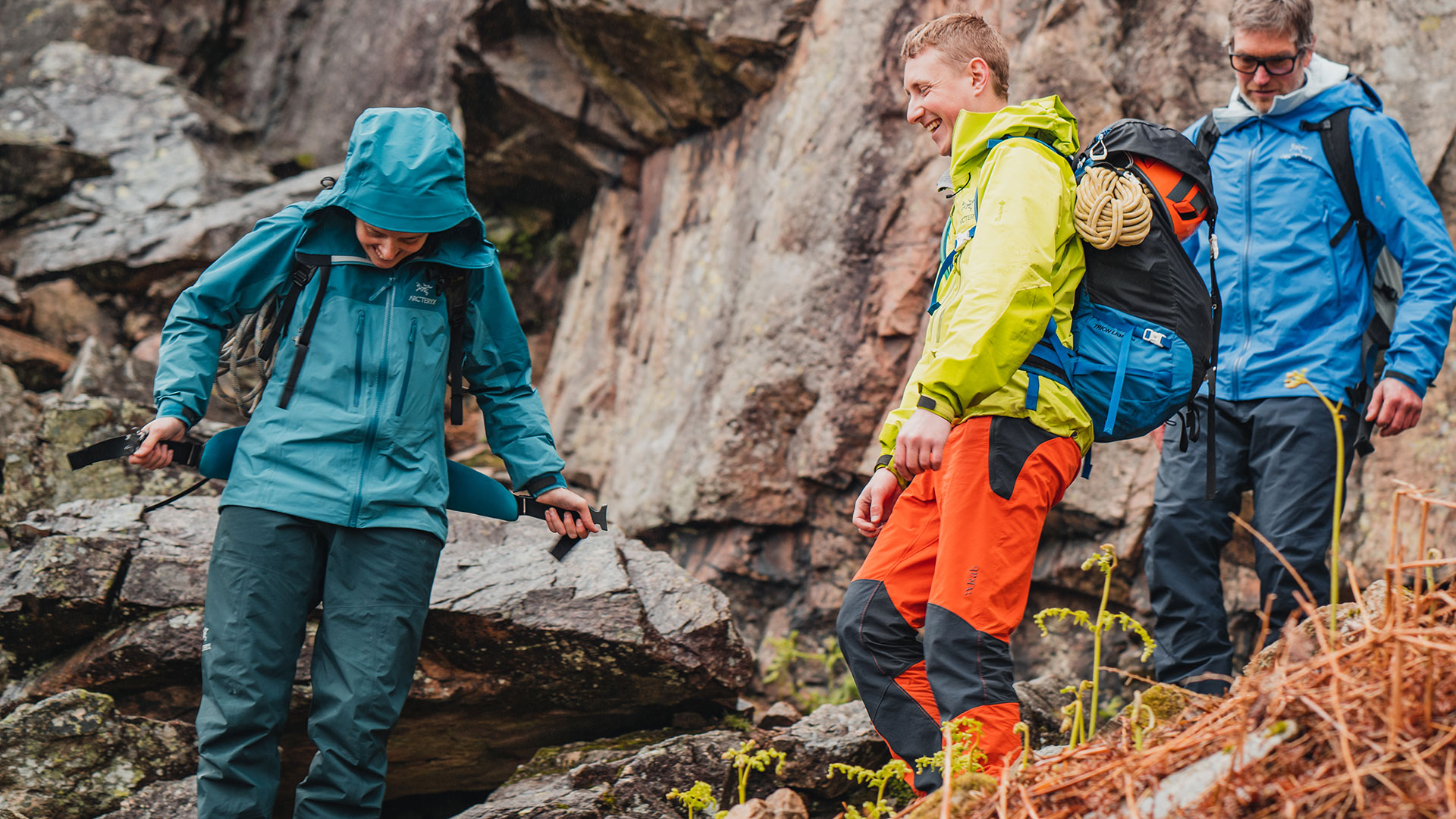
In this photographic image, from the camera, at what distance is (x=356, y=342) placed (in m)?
3.87

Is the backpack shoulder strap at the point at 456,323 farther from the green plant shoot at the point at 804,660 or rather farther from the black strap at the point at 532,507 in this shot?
the green plant shoot at the point at 804,660

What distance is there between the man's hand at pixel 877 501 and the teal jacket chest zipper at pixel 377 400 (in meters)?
1.76

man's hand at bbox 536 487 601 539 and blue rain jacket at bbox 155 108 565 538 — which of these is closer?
blue rain jacket at bbox 155 108 565 538

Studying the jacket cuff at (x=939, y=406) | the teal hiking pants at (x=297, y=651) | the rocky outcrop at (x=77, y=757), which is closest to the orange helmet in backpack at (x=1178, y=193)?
the jacket cuff at (x=939, y=406)

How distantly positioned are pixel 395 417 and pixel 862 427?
4.13 metres

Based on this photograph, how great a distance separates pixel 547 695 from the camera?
16.9 feet

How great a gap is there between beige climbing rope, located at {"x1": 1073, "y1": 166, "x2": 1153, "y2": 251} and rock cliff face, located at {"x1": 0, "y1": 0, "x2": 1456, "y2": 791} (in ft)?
9.13

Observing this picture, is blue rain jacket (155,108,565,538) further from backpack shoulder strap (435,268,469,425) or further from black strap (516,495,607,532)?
black strap (516,495,607,532)

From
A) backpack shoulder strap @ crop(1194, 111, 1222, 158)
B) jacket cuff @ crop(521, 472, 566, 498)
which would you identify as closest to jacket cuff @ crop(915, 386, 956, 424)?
jacket cuff @ crop(521, 472, 566, 498)

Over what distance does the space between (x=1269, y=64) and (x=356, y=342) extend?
3.95 metres

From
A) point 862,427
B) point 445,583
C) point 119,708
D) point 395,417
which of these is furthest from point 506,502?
point 862,427

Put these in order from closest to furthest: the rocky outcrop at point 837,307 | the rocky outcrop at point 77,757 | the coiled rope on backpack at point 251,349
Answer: the coiled rope on backpack at point 251,349 < the rocky outcrop at point 77,757 < the rocky outcrop at point 837,307

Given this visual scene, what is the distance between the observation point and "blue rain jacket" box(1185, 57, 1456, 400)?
167 inches

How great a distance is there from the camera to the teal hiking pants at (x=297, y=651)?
3.49 metres
